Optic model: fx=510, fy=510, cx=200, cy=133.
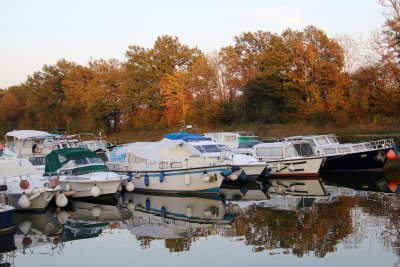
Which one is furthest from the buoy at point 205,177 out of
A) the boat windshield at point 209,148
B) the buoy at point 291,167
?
the buoy at point 291,167

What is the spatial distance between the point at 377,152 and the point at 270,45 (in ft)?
101

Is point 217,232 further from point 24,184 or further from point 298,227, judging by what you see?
point 24,184

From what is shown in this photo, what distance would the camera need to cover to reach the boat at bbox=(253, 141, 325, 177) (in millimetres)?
31797

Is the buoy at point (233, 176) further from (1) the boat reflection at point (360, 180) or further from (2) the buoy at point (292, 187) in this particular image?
(1) the boat reflection at point (360, 180)

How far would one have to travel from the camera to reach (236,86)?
60.8 metres

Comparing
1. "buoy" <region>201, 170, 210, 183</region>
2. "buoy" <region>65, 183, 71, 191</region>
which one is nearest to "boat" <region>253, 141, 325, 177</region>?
"buoy" <region>201, 170, 210, 183</region>

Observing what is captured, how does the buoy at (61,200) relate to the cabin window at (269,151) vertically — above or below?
below

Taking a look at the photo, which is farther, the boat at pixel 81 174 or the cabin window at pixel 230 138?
the cabin window at pixel 230 138

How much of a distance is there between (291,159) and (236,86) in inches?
1170

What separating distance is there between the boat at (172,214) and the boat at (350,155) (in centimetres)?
1020

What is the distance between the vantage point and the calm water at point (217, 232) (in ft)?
50.8

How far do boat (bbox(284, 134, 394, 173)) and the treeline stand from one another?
43.2 feet

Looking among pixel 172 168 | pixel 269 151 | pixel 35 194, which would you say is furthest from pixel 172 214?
pixel 269 151

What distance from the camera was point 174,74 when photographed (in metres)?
67.4
